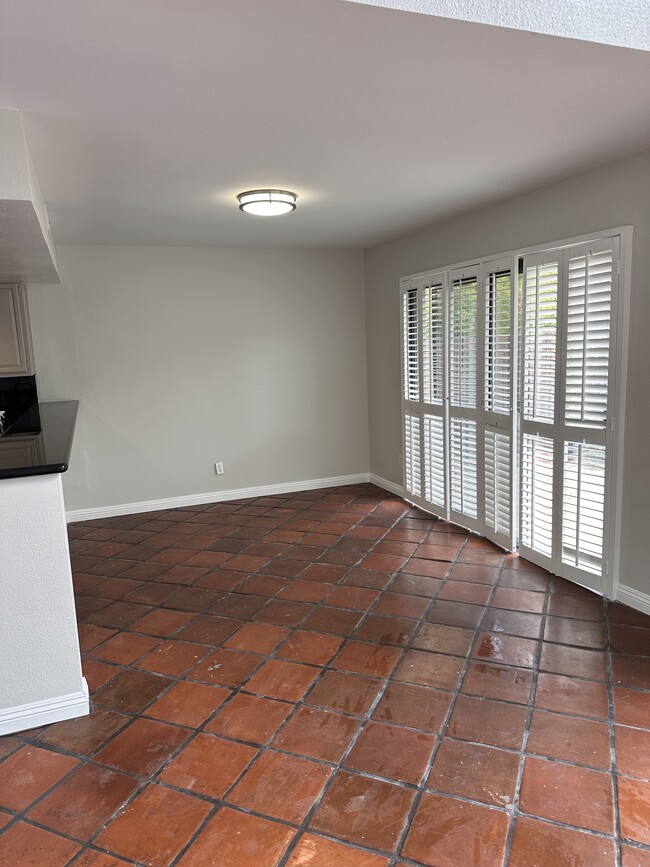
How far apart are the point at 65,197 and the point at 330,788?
316cm

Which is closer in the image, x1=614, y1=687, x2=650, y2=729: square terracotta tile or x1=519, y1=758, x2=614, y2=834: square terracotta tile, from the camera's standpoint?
x1=519, y1=758, x2=614, y2=834: square terracotta tile

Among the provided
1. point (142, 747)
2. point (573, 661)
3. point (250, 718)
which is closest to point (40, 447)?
point (142, 747)

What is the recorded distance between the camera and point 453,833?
1707 mm

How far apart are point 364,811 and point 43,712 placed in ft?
4.41

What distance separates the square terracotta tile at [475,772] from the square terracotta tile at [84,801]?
102 cm

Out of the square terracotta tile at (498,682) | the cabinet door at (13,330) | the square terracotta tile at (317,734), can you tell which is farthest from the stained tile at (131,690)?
the cabinet door at (13,330)

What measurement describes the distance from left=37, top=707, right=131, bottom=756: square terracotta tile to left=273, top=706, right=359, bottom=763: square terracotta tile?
2.15ft

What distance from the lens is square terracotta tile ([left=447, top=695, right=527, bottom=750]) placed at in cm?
210

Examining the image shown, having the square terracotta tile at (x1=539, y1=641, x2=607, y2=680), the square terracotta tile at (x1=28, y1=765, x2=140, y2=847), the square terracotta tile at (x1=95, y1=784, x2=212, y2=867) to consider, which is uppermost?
the square terracotta tile at (x1=539, y1=641, x2=607, y2=680)

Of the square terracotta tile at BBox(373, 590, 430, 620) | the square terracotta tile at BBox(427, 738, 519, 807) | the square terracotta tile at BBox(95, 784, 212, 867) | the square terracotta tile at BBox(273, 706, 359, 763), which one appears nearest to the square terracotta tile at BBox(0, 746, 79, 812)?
the square terracotta tile at BBox(95, 784, 212, 867)

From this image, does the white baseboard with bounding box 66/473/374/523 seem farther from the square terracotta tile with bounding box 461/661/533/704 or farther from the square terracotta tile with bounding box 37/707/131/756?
the square terracotta tile with bounding box 461/661/533/704

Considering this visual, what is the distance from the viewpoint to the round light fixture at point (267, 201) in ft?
10.8

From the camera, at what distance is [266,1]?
1.42 metres

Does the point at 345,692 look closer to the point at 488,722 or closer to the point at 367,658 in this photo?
the point at 367,658
